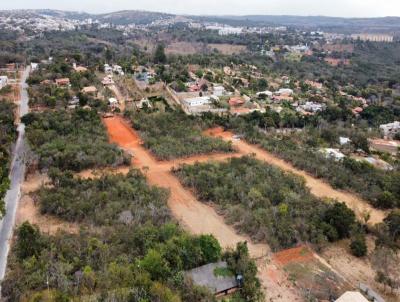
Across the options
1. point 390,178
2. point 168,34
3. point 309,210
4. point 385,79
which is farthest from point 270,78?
point 168,34

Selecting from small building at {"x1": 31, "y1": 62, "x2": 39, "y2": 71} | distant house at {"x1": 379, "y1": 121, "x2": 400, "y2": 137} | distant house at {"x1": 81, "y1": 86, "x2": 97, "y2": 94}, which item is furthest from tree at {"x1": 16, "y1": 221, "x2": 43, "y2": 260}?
small building at {"x1": 31, "y1": 62, "x2": 39, "y2": 71}

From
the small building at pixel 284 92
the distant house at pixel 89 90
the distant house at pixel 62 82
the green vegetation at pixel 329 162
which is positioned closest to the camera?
the green vegetation at pixel 329 162

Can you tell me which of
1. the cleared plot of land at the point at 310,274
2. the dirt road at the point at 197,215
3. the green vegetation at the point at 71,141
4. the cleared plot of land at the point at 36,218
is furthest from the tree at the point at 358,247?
the green vegetation at the point at 71,141

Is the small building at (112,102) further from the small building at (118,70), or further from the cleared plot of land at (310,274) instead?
the cleared plot of land at (310,274)

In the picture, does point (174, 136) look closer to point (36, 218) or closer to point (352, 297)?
point (36, 218)

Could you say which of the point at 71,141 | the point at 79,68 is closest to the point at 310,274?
the point at 71,141

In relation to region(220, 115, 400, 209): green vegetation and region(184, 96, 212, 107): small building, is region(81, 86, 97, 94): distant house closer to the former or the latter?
region(184, 96, 212, 107): small building
